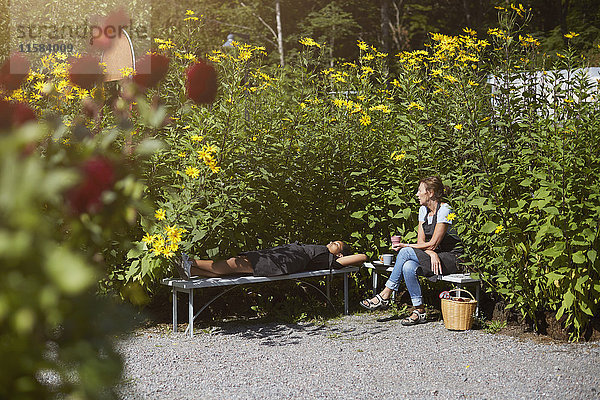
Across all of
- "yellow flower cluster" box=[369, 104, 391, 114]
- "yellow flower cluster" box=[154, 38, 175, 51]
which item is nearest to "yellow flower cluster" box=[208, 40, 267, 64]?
"yellow flower cluster" box=[154, 38, 175, 51]

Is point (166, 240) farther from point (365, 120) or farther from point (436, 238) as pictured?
point (436, 238)

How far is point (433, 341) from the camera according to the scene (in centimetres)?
450

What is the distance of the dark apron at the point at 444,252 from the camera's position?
5.04 metres

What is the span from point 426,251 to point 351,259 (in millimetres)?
580

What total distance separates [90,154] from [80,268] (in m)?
0.40

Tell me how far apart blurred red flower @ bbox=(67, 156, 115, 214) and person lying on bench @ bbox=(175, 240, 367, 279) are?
3.49m

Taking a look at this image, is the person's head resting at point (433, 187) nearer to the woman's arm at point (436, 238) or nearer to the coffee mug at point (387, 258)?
the woman's arm at point (436, 238)

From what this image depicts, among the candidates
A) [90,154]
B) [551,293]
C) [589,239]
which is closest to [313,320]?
[551,293]

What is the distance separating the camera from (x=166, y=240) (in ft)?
13.9

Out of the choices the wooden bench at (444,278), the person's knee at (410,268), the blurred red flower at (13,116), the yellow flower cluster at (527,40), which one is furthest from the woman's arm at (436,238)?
the blurred red flower at (13,116)

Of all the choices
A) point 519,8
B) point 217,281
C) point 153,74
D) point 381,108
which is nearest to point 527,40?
point 519,8

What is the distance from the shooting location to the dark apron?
504cm

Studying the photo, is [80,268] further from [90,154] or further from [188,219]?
[188,219]

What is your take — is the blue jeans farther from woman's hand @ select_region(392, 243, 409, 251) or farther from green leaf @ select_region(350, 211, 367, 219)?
green leaf @ select_region(350, 211, 367, 219)
